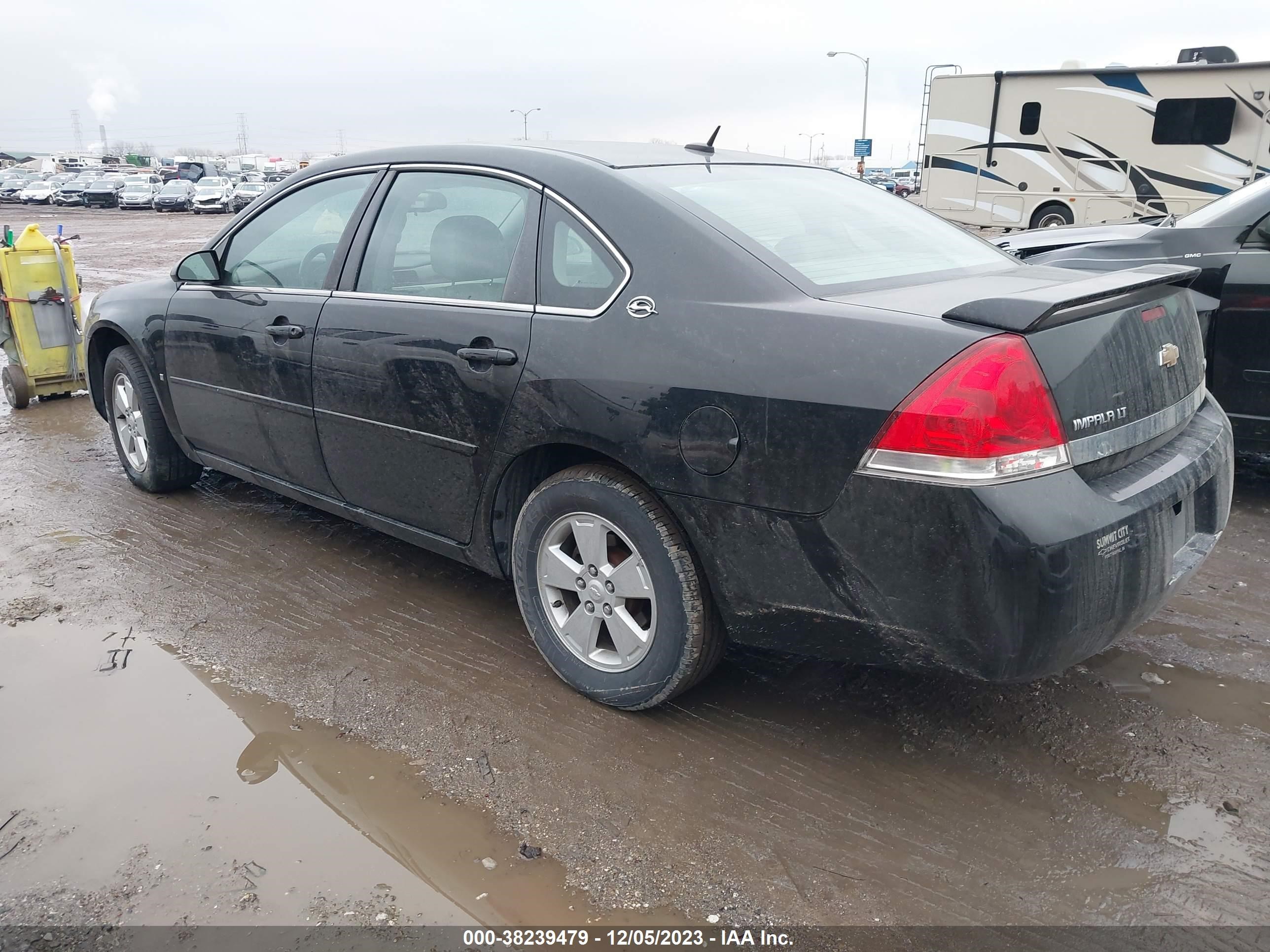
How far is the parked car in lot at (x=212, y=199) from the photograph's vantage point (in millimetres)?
39531

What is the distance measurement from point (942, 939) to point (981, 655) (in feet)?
2.05

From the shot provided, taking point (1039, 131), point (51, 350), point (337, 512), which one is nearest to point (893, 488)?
point (337, 512)

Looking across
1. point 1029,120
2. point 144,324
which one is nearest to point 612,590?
point 144,324

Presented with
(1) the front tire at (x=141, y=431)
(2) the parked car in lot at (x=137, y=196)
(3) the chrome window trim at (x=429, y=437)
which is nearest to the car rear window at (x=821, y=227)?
(3) the chrome window trim at (x=429, y=437)

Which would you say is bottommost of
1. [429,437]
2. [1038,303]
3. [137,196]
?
[137,196]

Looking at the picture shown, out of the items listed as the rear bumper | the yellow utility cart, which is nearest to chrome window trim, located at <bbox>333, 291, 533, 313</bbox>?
the rear bumper

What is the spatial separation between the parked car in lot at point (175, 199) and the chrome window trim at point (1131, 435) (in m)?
44.9

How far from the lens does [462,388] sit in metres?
3.07

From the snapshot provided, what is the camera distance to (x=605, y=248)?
9.31 feet

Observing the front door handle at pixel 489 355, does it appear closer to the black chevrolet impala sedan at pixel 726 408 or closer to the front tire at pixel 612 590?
the black chevrolet impala sedan at pixel 726 408

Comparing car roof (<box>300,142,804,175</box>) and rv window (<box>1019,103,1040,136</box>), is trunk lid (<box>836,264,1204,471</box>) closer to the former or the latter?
car roof (<box>300,142,804,175</box>)

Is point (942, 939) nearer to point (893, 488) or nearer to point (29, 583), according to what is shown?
point (893, 488)

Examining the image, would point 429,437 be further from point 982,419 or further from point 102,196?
point 102,196

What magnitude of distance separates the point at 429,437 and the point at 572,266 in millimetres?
778
